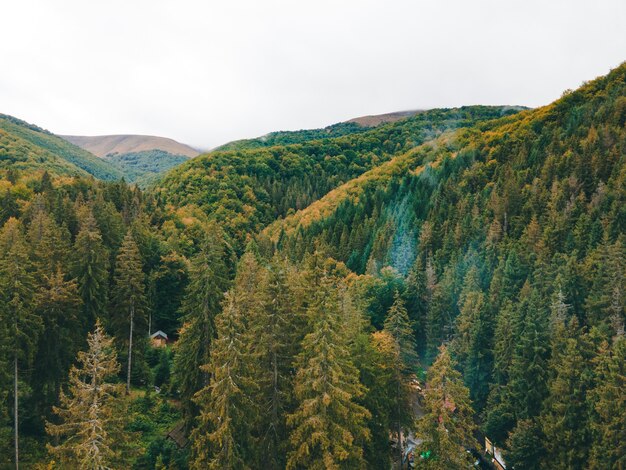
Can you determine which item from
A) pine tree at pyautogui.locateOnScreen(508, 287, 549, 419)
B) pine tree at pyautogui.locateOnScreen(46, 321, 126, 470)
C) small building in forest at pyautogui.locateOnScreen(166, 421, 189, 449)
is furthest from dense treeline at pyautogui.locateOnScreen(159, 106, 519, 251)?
pine tree at pyautogui.locateOnScreen(46, 321, 126, 470)

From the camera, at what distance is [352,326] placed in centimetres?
2811

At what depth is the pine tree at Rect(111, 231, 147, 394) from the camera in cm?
3762

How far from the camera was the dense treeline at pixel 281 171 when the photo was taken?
106 metres

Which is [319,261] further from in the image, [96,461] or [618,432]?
[618,432]

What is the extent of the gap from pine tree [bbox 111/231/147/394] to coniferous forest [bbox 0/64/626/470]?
255 millimetres

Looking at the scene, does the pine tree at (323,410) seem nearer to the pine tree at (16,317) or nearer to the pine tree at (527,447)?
the pine tree at (16,317)

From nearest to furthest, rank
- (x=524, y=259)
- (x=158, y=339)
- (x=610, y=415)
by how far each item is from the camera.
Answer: (x=610, y=415)
(x=524, y=259)
(x=158, y=339)

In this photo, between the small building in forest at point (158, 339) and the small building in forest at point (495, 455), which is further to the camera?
→ the small building in forest at point (158, 339)

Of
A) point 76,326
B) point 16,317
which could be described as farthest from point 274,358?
point 76,326

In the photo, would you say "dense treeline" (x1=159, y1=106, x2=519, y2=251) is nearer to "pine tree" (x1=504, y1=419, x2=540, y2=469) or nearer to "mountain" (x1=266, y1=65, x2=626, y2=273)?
"mountain" (x1=266, y1=65, x2=626, y2=273)

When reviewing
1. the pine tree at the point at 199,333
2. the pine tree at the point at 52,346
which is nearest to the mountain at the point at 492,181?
the pine tree at the point at 199,333

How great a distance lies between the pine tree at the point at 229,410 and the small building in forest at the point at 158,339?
31741 mm

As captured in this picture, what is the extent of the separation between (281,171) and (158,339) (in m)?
92.5

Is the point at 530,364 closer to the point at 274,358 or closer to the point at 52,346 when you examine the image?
the point at 274,358
